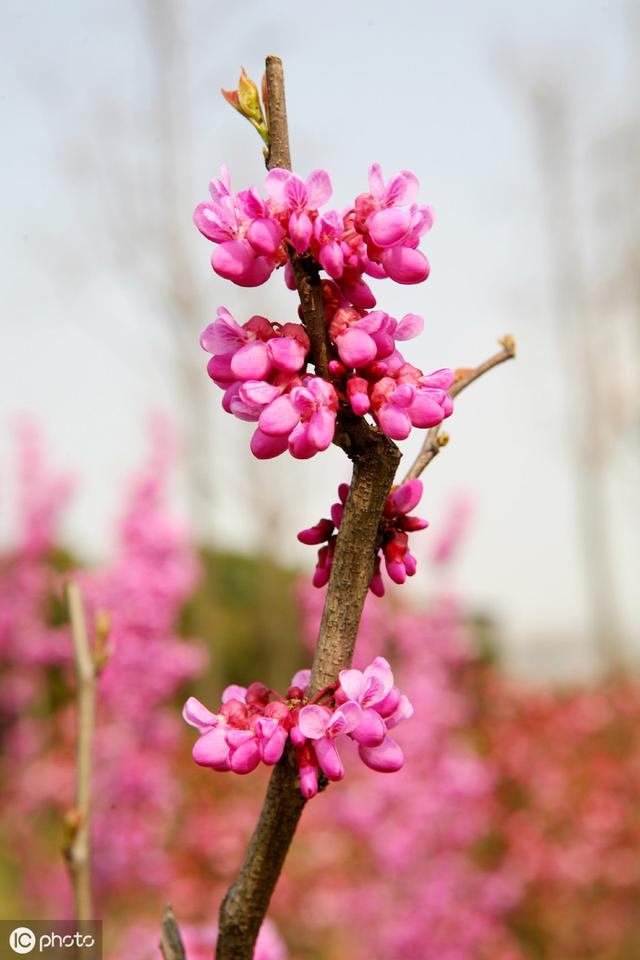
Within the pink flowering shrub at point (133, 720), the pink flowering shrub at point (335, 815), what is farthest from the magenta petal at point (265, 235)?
the pink flowering shrub at point (133, 720)

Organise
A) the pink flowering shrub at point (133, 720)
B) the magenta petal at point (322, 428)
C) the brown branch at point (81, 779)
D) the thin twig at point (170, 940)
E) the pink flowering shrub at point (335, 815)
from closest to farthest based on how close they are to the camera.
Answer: the magenta petal at point (322, 428) < the thin twig at point (170, 940) < the brown branch at point (81, 779) < the pink flowering shrub at point (335, 815) < the pink flowering shrub at point (133, 720)

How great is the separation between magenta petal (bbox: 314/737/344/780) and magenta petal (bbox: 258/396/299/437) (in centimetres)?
25

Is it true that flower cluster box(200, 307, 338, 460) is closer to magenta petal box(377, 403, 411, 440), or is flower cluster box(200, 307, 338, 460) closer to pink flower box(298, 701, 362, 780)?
magenta petal box(377, 403, 411, 440)

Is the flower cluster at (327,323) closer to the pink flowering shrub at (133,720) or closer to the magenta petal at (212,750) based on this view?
the magenta petal at (212,750)

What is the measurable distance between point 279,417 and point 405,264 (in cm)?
17

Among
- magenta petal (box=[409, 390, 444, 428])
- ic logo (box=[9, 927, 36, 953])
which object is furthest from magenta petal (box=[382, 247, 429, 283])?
ic logo (box=[9, 927, 36, 953])

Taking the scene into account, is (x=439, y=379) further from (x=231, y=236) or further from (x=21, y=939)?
(x=21, y=939)

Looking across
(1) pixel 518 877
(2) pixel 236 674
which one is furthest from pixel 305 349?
(2) pixel 236 674

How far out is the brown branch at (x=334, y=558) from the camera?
779 mm

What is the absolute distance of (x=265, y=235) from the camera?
789 millimetres

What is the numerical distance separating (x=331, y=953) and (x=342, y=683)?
5953mm

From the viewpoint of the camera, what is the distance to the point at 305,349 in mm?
811

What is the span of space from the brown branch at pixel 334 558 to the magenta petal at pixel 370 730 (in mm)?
43

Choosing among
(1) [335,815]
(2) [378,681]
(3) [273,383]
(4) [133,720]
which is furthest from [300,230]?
(1) [335,815]
